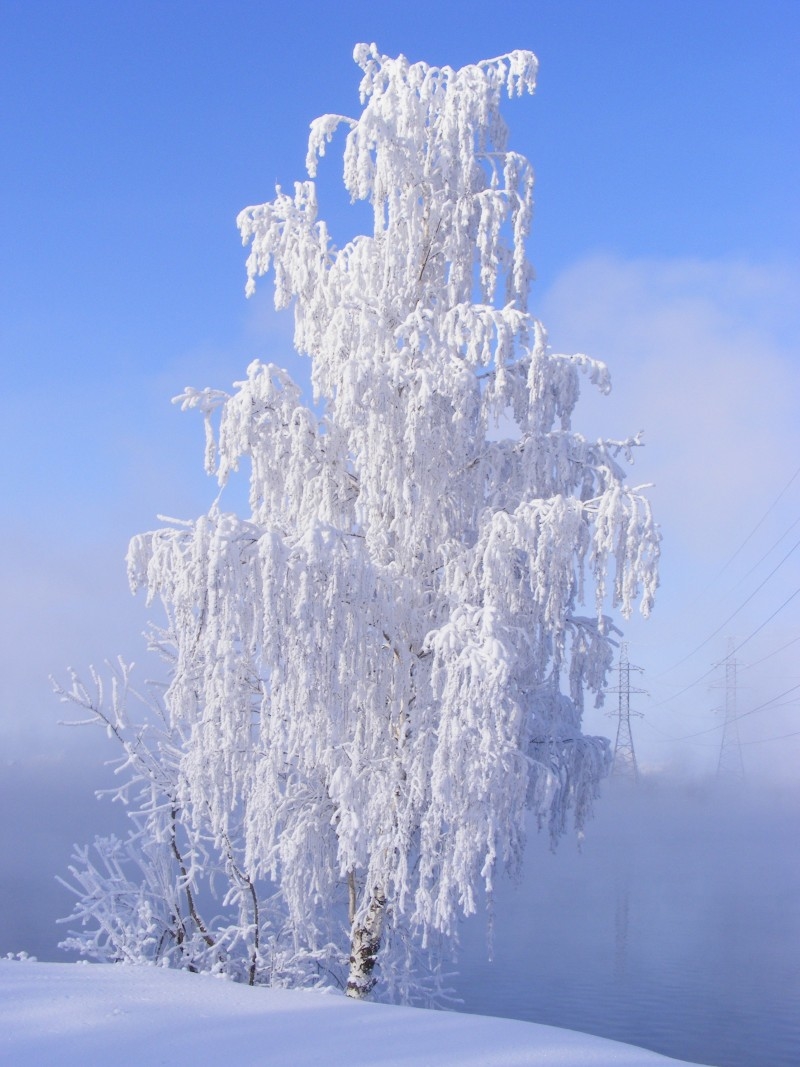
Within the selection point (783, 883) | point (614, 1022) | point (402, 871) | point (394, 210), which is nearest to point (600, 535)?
point (402, 871)

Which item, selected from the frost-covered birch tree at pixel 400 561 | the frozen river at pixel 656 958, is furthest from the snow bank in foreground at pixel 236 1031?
the frozen river at pixel 656 958

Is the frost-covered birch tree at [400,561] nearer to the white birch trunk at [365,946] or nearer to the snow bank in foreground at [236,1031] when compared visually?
the white birch trunk at [365,946]

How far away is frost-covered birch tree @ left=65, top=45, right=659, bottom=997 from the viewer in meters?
6.32

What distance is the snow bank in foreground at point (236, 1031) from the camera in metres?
3.95

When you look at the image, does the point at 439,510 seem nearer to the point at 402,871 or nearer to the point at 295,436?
the point at 295,436

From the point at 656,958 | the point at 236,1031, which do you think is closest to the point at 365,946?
the point at 236,1031

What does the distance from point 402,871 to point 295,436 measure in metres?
3.51

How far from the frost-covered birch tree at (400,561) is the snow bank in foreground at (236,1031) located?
4.83 feet

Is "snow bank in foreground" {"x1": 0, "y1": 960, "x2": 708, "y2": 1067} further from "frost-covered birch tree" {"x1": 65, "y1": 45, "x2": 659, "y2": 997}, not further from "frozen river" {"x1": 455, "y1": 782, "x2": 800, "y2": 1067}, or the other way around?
"frozen river" {"x1": 455, "y1": 782, "x2": 800, "y2": 1067}

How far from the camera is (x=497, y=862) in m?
7.34

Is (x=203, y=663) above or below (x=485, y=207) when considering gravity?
below

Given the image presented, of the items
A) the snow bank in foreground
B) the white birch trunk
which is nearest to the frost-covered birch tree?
the white birch trunk

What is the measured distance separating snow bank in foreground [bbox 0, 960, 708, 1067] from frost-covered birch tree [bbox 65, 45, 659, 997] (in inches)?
58.0

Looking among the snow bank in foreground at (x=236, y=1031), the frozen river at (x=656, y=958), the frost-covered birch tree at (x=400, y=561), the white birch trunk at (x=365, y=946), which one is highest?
the frost-covered birch tree at (x=400, y=561)
